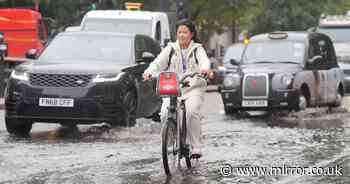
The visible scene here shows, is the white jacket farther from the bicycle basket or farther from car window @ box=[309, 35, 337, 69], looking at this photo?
car window @ box=[309, 35, 337, 69]

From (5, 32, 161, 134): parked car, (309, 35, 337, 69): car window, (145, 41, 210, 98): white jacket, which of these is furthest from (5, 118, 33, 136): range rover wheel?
(309, 35, 337, 69): car window

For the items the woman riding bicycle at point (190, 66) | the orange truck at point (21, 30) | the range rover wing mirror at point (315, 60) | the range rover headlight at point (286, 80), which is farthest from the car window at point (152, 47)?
the orange truck at point (21, 30)

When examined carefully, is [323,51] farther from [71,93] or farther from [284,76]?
[71,93]

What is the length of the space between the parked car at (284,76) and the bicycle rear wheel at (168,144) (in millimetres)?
8193

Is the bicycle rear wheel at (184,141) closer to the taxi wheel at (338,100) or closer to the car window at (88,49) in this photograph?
the car window at (88,49)

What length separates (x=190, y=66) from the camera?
33.0 feet

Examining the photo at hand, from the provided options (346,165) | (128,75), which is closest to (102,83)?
(128,75)

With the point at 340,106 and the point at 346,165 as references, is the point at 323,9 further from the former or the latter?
the point at 346,165

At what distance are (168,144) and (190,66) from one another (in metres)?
1.09

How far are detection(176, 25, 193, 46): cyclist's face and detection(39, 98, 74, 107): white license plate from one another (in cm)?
345

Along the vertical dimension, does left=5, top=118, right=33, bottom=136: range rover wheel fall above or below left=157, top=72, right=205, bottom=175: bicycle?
below

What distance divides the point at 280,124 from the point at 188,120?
20.0 ft

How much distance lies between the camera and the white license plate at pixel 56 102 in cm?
1312

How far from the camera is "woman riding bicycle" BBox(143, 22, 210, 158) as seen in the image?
9930 millimetres
